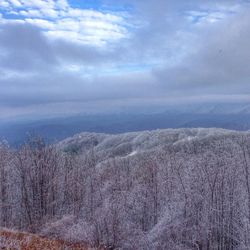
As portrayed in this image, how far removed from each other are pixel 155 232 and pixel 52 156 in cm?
2151

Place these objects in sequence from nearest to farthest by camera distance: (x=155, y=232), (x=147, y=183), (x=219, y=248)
Result: 1. (x=155, y=232)
2. (x=219, y=248)
3. (x=147, y=183)

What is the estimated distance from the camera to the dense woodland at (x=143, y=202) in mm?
24984

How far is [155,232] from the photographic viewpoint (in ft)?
81.1

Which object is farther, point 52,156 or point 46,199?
point 52,156

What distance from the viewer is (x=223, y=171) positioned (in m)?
26.1

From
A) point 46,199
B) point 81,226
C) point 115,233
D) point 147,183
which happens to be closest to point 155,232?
point 115,233

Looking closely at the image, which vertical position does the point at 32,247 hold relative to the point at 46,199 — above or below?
above

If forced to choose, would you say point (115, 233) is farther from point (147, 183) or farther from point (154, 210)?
point (147, 183)

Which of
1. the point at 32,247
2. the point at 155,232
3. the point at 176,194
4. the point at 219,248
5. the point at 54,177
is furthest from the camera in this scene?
the point at 54,177

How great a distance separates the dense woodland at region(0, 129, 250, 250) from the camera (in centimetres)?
2498

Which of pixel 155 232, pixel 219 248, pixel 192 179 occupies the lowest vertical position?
pixel 219 248

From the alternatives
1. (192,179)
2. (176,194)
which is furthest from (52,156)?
(192,179)

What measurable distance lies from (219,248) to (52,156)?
2239 centimetres

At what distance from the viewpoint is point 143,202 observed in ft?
117
